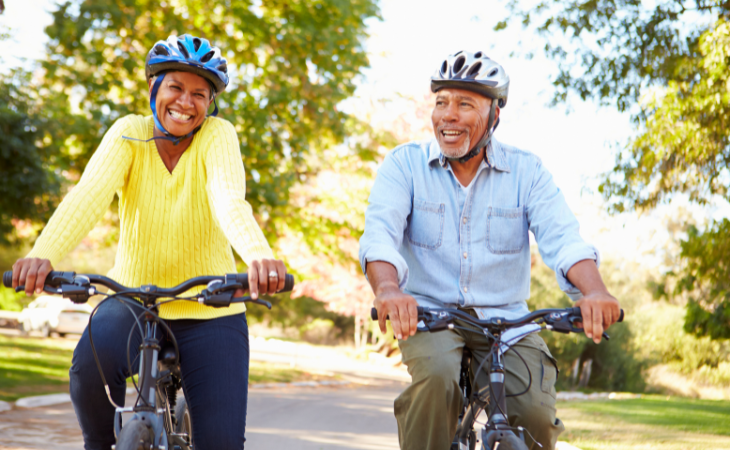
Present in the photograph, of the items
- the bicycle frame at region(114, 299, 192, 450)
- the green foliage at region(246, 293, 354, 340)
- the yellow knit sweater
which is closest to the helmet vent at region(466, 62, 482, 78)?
the yellow knit sweater

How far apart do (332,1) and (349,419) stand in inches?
316

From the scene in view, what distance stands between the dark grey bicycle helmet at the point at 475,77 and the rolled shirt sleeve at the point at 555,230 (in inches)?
13.1

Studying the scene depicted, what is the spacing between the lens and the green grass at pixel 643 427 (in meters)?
8.42

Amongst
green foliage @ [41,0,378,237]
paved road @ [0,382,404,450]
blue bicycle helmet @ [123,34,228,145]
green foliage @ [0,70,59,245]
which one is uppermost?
green foliage @ [41,0,378,237]

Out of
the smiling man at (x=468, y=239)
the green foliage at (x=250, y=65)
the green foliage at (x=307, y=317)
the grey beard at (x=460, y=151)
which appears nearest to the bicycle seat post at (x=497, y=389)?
the smiling man at (x=468, y=239)

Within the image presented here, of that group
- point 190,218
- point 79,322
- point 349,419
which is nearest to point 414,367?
point 190,218

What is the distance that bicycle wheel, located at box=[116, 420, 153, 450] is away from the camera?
2494mm

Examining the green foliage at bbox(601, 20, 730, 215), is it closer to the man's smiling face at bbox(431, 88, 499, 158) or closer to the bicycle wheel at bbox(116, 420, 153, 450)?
the man's smiling face at bbox(431, 88, 499, 158)

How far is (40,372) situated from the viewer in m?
12.4

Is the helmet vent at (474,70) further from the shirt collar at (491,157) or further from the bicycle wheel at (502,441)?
the bicycle wheel at (502,441)

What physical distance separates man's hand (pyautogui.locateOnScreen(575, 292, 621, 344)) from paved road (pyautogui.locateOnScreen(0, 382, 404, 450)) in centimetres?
519

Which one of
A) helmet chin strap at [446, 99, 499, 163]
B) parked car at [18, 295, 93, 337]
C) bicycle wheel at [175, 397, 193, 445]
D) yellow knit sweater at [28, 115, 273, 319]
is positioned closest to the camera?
yellow knit sweater at [28, 115, 273, 319]

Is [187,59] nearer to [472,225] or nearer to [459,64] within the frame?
[459,64]

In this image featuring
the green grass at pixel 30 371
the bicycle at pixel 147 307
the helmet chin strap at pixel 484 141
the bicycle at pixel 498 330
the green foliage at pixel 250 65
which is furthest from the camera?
the green foliage at pixel 250 65
